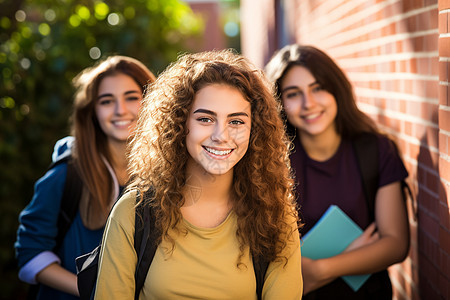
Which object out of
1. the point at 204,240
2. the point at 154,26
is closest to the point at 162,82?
the point at 204,240

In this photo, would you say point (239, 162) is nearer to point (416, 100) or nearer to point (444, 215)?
point (444, 215)

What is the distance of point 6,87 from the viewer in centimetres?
427

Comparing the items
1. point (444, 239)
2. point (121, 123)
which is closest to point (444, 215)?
point (444, 239)

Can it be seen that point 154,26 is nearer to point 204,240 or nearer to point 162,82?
point 162,82

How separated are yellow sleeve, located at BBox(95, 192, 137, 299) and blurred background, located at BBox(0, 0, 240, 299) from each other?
2450 mm

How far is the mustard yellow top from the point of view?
209 centimetres

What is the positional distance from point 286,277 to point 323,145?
106 cm

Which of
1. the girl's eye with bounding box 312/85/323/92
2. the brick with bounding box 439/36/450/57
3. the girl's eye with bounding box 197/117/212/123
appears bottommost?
the girl's eye with bounding box 197/117/212/123

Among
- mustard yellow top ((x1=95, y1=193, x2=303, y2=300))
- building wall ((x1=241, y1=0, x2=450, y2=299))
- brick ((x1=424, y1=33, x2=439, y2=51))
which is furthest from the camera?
brick ((x1=424, y1=33, x2=439, y2=51))

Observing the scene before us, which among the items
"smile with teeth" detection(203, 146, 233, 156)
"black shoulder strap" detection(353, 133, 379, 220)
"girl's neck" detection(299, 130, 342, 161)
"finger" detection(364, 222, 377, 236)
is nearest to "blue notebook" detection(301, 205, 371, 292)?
"finger" detection(364, 222, 377, 236)

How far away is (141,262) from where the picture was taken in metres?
2.11

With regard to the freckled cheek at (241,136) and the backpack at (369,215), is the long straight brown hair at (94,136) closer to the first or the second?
the freckled cheek at (241,136)

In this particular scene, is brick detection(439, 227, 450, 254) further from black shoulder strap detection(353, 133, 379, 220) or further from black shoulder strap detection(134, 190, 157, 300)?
black shoulder strap detection(134, 190, 157, 300)

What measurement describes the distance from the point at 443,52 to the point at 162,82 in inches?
47.0
